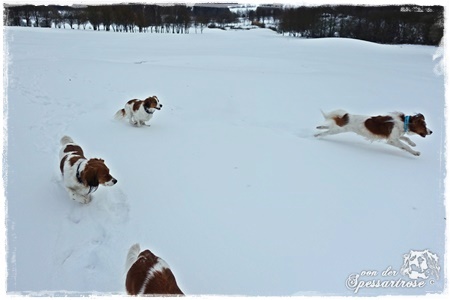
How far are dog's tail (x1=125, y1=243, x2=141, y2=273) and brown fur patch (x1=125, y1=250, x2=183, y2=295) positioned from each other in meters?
0.23

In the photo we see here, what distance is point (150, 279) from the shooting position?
1.92 metres

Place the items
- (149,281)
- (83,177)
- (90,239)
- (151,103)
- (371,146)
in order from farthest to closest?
(151,103) < (371,146) < (83,177) < (90,239) < (149,281)

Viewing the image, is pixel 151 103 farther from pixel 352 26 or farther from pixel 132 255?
pixel 352 26

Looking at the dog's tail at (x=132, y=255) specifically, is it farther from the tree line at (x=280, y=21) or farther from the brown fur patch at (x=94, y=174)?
the tree line at (x=280, y=21)

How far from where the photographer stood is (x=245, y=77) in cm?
970

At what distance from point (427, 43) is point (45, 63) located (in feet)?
58.0

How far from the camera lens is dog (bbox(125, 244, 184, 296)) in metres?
1.88

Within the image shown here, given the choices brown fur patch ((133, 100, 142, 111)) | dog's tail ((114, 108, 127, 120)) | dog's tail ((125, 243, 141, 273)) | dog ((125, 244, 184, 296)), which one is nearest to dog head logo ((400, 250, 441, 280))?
dog ((125, 244, 184, 296))

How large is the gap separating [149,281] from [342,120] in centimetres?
399

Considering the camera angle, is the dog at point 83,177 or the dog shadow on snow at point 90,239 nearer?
the dog shadow on snow at point 90,239

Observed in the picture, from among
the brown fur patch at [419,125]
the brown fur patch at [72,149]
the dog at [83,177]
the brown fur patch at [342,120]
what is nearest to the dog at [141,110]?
the brown fur patch at [72,149]

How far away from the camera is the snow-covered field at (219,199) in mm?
2320

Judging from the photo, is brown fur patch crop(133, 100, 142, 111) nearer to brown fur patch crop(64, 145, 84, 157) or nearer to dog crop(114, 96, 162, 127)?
dog crop(114, 96, 162, 127)

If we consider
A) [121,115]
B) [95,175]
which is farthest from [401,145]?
[121,115]
